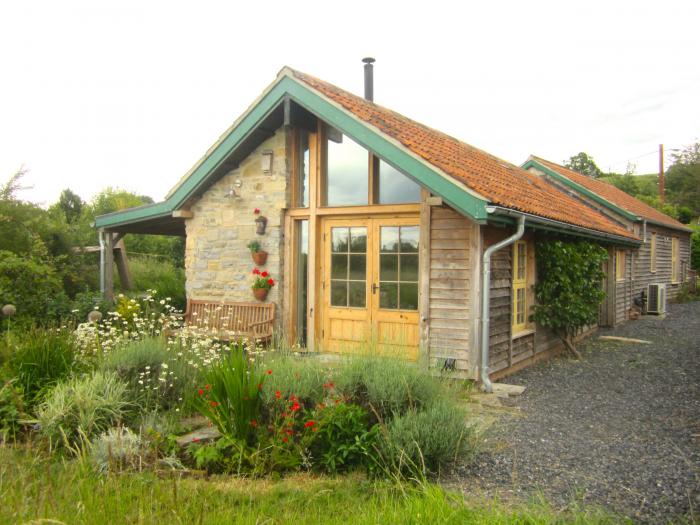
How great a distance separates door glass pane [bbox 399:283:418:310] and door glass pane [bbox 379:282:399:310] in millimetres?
86

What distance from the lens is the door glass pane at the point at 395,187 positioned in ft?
27.8

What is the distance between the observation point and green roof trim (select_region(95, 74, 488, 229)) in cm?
721

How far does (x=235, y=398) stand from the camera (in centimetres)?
486

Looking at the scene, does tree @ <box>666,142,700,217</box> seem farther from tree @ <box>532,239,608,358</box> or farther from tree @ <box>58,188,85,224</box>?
tree @ <box>58,188,85,224</box>

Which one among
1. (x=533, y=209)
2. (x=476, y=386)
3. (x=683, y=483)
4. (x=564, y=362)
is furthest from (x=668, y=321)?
(x=683, y=483)

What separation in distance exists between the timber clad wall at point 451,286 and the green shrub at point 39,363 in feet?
14.8

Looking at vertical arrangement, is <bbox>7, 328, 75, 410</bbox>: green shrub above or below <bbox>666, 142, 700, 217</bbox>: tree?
below

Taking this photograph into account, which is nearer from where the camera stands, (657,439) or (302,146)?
(657,439)

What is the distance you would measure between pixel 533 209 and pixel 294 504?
6202 millimetres

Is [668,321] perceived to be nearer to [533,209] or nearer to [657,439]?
[533,209]

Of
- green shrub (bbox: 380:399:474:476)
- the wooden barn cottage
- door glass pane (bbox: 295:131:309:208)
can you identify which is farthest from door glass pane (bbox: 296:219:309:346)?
green shrub (bbox: 380:399:474:476)

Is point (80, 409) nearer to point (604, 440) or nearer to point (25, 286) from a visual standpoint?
point (604, 440)

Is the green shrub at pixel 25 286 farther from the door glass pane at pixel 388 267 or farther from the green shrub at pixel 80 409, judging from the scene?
the door glass pane at pixel 388 267

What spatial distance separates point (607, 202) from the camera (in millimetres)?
17641
